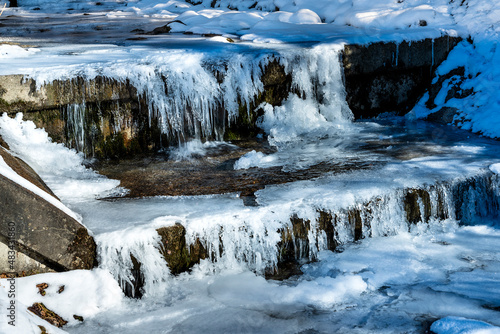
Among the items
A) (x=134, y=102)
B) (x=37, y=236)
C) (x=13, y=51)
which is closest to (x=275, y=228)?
(x=37, y=236)

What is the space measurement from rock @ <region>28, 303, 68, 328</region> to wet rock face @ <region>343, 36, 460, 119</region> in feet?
15.1

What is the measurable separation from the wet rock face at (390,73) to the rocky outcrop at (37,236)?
4.23m

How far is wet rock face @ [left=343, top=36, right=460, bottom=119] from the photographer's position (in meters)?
6.36

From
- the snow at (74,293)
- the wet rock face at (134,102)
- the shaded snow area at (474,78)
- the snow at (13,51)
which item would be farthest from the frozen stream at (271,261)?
the shaded snow area at (474,78)

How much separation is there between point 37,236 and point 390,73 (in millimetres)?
5174

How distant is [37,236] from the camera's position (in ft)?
10.00

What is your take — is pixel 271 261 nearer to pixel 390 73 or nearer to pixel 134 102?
pixel 134 102

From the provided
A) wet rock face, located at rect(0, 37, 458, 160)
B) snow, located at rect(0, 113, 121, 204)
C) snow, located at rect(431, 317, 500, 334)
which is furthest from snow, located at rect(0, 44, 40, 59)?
snow, located at rect(431, 317, 500, 334)

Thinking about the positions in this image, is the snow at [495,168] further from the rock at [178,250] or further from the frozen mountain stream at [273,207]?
the rock at [178,250]

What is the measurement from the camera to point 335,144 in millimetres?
5375

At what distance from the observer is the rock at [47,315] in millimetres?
2898

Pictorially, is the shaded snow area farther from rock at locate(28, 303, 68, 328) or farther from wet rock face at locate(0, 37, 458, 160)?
rock at locate(28, 303, 68, 328)

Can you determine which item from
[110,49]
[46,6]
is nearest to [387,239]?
[110,49]

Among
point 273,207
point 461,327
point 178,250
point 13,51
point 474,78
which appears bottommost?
point 461,327
